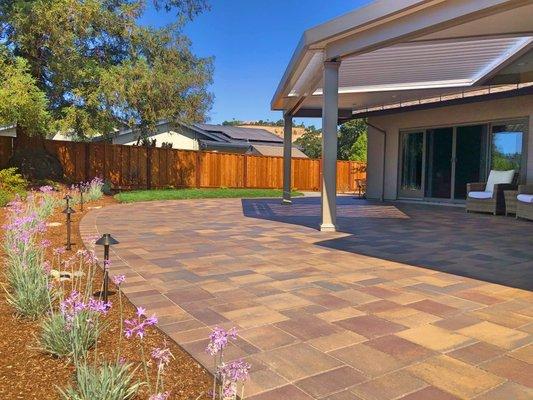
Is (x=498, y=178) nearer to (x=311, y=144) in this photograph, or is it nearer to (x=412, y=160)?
(x=412, y=160)

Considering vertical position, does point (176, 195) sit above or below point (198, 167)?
below

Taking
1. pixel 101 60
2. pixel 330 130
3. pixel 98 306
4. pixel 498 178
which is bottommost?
pixel 98 306

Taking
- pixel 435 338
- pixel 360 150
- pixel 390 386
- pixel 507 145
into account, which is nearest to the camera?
pixel 390 386

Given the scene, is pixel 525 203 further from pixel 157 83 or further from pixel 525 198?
pixel 157 83

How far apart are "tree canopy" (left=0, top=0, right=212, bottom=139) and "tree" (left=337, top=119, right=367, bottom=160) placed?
55.7 feet

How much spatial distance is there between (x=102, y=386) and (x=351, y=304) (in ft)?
6.75

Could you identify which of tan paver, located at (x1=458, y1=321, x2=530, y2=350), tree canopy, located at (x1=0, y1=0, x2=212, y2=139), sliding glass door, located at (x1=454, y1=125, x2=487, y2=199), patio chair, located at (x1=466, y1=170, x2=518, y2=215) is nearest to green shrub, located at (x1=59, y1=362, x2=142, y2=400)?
tan paver, located at (x1=458, y1=321, x2=530, y2=350)

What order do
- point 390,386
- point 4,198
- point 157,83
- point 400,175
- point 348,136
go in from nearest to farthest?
point 390,386 < point 4,198 < point 400,175 < point 157,83 < point 348,136

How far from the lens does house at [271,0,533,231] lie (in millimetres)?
5723

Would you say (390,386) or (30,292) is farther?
(30,292)

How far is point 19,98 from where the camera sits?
10.5m

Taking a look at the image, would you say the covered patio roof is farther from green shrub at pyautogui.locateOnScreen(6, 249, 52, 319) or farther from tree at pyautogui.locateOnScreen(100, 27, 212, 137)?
green shrub at pyautogui.locateOnScreen(6, 249, 52, 319)

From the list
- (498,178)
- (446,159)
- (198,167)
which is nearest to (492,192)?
(498,178)

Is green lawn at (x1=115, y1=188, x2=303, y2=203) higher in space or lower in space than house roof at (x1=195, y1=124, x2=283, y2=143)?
lower
